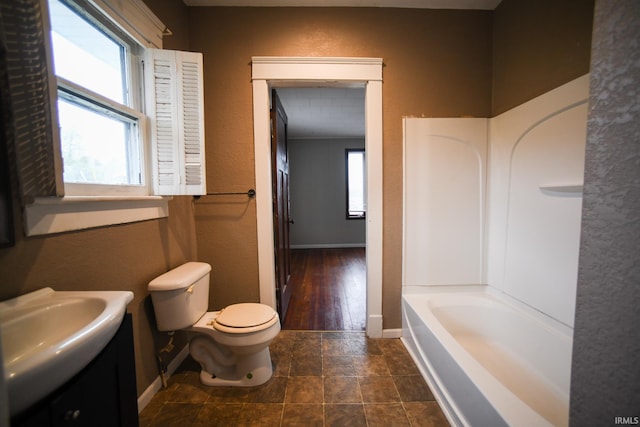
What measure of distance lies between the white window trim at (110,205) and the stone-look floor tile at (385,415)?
162 centimetres

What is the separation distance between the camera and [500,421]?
900mm

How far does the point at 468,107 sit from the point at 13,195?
2526 mm

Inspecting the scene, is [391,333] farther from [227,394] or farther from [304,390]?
[227,394]

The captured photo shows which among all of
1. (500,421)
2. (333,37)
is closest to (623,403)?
(500,421)

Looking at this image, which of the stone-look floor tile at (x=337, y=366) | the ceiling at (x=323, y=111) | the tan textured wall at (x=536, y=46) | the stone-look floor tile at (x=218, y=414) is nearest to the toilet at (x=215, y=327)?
the stone-look floor tile at (x=218, y=414)

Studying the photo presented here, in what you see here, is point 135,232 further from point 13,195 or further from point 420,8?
point 420,8

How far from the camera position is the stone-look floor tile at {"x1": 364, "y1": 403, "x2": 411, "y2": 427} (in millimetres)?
1228

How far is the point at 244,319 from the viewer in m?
1.44

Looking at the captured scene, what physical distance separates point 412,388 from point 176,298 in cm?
149

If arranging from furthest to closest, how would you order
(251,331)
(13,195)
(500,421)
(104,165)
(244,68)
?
(244,68) < (251,331) < (104,165) < (500,421) < (13,195)

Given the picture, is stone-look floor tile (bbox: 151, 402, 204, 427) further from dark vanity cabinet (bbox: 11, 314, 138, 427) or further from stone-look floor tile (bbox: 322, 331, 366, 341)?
stone-look floor tile (bbox: 322, 331, 366, 341)

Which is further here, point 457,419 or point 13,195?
point 457,419

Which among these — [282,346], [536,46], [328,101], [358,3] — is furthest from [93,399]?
[328,101]

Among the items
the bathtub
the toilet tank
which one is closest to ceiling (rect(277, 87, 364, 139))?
the toilet tank
